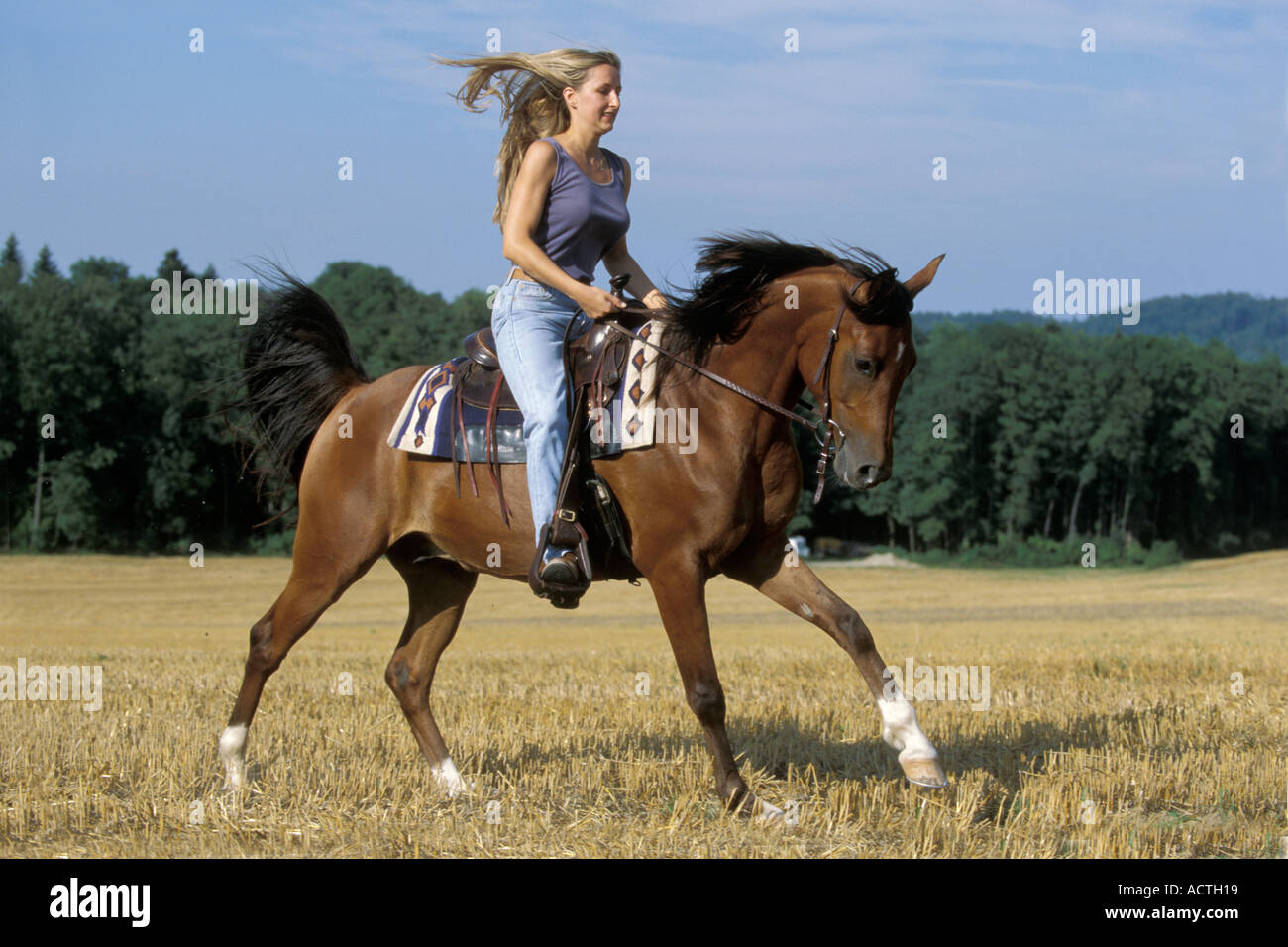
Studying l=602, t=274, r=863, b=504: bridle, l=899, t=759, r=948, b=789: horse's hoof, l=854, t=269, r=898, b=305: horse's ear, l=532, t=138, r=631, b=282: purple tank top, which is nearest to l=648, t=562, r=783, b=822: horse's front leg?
l=899, t=759, r=948, b=789: horse's hoof

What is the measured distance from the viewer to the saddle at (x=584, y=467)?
6.52 metres

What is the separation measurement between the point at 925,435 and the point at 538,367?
75185 millimetres

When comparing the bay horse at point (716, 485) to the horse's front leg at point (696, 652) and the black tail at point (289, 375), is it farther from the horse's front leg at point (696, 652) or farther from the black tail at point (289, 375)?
the black tail at point (289, 375)

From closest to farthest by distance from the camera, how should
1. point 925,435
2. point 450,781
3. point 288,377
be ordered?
point 450,781, point 288,377, point 925,435

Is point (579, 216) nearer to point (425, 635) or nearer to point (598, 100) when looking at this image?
point (598, 100)

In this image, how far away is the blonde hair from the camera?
22.5 feet

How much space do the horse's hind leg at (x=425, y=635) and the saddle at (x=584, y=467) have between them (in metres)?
1.06

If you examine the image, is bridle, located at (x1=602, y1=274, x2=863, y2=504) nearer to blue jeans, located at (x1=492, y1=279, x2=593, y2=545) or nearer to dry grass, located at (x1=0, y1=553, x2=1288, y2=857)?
blue jeans, located at (x1=492, y1=279, x2=593, y2=545)

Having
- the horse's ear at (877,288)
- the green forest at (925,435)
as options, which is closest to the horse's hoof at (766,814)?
the horse's ear at (877,288)

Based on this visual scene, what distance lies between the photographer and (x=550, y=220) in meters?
Answer: 6.80

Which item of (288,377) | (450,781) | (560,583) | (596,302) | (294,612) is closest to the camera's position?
(560,583)

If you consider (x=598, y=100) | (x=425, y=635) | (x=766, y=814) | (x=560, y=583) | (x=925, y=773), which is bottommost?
(x=766, y=814)

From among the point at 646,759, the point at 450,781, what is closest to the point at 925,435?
the point at 646,759

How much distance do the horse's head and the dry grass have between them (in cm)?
172
